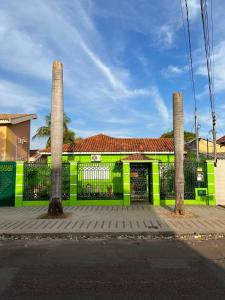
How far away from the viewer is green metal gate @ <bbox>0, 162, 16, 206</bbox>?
1541 centimetres

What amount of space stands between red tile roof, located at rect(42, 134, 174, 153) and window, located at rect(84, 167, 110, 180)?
378 inches

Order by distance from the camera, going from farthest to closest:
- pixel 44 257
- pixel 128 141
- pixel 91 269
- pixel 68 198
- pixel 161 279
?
pixel 128 141, pixel 68 198, pixel 44 257, pixel 91 269, pixel 161 279

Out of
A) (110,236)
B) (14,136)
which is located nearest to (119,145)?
(14,136)

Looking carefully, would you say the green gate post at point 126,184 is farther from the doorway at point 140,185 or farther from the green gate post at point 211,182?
the green gate post at point 211,182

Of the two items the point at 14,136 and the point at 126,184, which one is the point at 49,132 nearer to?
the point at 14,136

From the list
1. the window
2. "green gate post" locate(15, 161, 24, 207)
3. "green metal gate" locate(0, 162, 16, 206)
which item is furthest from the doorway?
"green metal gate" locate(0, 162, 16, 206)

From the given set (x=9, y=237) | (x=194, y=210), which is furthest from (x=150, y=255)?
(x=194, y=210)

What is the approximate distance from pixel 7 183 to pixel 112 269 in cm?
1106

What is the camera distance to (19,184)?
15328 millimetres

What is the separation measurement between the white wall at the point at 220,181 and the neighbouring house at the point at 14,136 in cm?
1570

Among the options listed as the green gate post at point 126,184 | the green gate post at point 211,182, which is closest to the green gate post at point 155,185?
the green gate post at point 126,184

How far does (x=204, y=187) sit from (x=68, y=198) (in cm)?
655

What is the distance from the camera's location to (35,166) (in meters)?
15.6

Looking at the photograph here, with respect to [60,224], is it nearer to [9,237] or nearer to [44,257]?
[9,237]
